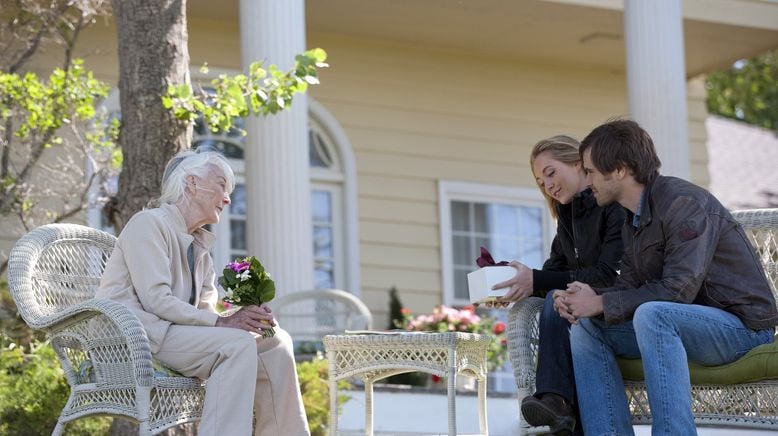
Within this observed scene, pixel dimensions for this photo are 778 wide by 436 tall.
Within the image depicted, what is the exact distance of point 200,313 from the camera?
4.36m

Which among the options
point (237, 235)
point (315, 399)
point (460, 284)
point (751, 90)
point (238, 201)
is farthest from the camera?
point (751, 90)

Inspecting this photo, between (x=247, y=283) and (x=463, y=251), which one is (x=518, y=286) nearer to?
(x=247, y=283)

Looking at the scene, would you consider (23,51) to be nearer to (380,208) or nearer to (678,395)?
(380,208)

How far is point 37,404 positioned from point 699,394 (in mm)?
3095

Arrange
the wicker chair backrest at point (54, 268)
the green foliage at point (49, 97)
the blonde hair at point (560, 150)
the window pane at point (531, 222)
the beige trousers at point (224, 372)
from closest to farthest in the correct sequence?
the beige trousers at point (224, 372)
the wicker chair backrest at point (54, 268)
the blonde hair at point (560, 150)
the green foliage at point (49, 97)
the window pane at point (531, 222)

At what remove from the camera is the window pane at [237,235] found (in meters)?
10.1

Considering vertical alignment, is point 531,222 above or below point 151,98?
above

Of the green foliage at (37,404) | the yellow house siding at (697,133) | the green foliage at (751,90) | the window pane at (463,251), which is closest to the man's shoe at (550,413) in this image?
the green foliage at (37,404)

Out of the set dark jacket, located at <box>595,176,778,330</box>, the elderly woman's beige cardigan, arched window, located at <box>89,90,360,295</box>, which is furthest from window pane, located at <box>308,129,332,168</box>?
dark jacket, located at <box>595,176,778,330</box>

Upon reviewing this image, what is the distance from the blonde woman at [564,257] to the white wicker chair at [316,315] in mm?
3402

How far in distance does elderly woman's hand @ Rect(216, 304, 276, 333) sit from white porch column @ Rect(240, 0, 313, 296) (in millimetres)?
3675

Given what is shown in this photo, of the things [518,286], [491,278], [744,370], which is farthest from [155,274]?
[744,370]

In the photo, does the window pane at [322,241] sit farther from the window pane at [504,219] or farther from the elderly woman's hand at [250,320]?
the elderly woman's hand at [250,320]

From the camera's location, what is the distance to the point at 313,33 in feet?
34.3
